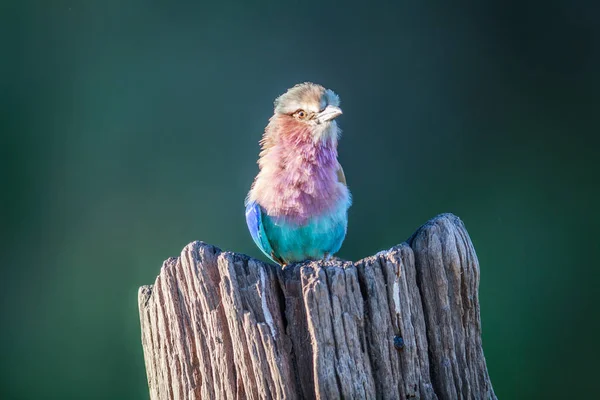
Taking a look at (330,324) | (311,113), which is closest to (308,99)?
A: (311,113)

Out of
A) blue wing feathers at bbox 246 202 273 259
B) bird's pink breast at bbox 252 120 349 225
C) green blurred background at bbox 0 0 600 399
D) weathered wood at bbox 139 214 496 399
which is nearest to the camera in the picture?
weathered wood at bbox 139 214 496 399

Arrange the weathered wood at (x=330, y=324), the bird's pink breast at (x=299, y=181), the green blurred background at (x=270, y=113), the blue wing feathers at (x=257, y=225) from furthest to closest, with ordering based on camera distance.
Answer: the green blurred background at (x=270, y=113) → the blue wing feathers at (x=257, y=225) → the bird's pink breast at (x=299, y=181) → the weathered wood at (x=330, y=324)

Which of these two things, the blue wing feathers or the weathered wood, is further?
the blue wing feathers

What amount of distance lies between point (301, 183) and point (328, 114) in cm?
31

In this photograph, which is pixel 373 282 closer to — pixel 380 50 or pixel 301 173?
pixel 301 173

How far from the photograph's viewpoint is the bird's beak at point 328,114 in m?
2.99

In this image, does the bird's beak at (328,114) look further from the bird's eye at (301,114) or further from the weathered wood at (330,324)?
the weathered wood at (330,324)

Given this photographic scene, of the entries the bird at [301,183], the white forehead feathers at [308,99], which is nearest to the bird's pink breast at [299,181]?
the bird at [301,183]

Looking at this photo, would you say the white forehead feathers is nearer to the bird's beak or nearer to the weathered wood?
the bird's beak

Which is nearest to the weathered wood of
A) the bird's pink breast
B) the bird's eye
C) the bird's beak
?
the bird's pink breast

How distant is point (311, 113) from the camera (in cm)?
305

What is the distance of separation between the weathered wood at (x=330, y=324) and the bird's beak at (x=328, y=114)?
1130mm

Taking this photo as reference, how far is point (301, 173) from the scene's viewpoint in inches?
116

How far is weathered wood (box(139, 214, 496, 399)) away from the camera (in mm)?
1786
